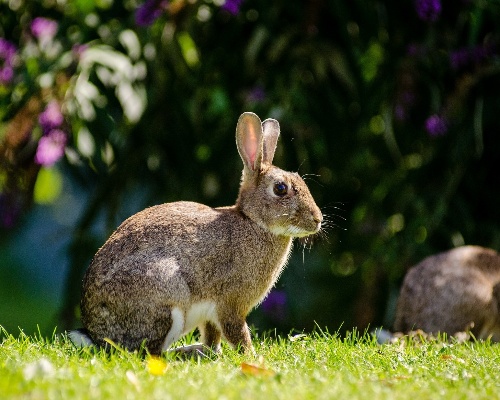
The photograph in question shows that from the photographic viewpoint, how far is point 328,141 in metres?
8.08

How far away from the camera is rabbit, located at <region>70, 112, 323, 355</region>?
15.7 feet

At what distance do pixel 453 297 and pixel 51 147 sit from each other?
136 inches

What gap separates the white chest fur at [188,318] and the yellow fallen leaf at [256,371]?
654 millimetres

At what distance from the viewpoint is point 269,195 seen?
5.35 metres

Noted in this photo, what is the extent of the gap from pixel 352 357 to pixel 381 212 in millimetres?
3743

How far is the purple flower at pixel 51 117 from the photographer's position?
7645 millimetres

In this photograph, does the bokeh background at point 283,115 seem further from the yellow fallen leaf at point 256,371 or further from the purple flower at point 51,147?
the yellow fallen leaf at point 256,371

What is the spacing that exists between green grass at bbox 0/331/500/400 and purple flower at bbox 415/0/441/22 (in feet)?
10.6

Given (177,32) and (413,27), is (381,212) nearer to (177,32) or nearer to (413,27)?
(413,27)

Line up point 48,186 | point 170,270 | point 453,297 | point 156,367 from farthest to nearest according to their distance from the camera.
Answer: point 48,186, point 453,297, point 170,270, point 156,367

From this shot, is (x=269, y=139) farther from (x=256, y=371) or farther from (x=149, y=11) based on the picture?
(x=149, y=11)

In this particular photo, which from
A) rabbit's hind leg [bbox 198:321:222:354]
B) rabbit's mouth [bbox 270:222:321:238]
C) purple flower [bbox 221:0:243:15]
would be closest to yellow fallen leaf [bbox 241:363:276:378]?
rabbit's hind leg [bbox 198:321:222:354]

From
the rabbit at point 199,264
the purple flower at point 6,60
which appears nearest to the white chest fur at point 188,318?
the rabbit at point 199,264

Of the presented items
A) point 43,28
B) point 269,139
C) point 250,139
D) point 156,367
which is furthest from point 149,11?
point 156,367
